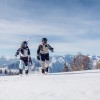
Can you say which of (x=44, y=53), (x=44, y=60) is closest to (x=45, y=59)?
(x=44, y=60)

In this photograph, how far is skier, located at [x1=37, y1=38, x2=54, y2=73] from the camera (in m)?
22.5

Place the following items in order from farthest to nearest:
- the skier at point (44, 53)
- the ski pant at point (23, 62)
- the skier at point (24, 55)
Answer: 1. the ski pant at point (23, 62)
2. the skier at point (24, 55)
3. the skier at point (44, 53)

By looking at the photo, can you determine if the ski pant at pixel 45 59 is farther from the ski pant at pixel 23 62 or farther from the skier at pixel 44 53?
the ski pant at pixel 23 62

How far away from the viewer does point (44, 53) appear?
22.7 metres

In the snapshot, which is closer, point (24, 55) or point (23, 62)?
point (24, 55)

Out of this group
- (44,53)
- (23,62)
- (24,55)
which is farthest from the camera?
(23,62)

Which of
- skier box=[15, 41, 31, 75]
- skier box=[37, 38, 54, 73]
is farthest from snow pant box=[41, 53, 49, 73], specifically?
skier box=[15, 41, 31, 75]

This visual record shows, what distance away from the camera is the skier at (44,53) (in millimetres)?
22531

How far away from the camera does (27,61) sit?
23.5 meters

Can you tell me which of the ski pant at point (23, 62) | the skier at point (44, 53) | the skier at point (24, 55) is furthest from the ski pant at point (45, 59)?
the ski pant at point (23, 62)

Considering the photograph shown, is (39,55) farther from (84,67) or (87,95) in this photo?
(84,67)

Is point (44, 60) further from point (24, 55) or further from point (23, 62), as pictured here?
point (23, 62)

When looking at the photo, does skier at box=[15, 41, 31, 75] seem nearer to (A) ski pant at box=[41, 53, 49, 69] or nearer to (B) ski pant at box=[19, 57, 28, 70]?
(B) ski pant at box=[19, 57, 28, 70]

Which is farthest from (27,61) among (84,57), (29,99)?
(84,57)
